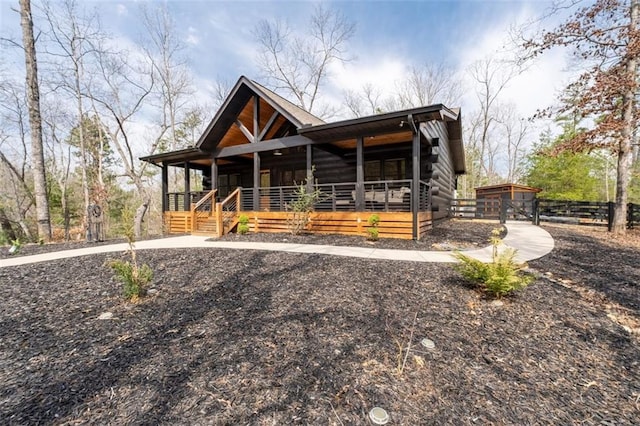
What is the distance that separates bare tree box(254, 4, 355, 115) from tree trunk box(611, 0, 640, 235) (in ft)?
59.9

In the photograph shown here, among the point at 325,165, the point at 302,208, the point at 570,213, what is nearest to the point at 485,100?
the point at 570,213

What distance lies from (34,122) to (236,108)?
7.07 m

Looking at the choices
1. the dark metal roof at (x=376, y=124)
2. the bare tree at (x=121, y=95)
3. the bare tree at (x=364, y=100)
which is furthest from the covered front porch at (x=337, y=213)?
the bare tree at (x=364, y=100)

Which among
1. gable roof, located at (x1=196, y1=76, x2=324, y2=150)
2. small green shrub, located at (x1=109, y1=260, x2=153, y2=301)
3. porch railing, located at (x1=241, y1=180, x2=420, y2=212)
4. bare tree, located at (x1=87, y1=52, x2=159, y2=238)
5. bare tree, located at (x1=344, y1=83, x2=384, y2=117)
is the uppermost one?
bare tree, located at (x1=344, y1=83, x2=384, y2=117)

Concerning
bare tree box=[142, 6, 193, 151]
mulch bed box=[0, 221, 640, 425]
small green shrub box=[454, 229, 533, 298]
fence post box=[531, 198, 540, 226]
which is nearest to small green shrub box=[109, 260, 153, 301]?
mulch bed box=[0, 221, 640, 425]

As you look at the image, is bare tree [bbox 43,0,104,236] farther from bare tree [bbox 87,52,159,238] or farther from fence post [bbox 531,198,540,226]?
fence post [bbox 531,198,540,226]

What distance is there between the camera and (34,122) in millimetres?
9688

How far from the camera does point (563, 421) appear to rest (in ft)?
5.60

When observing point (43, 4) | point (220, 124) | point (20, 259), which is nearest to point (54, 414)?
point (20, 259)

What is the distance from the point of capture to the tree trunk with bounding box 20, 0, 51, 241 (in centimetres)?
949

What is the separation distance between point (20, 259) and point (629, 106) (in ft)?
57.9

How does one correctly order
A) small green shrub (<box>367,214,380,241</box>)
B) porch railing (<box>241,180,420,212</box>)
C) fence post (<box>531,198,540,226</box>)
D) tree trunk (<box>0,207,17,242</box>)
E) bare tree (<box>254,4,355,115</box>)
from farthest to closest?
bare tree (<box>254,4,355,115</box>), tree trunk (<box>0,207,17,242</box>), fence post (<box>531,198,540,226</box>), porch railing (<box>241,180,420,212</box>), small green shrub (<box>367,214,380,241</box>)

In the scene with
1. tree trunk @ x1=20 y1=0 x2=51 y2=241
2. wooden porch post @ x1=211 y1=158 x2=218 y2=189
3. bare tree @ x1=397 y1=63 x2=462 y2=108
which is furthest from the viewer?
bare tree @ x1=397 y1=63 x2=462 y2=108

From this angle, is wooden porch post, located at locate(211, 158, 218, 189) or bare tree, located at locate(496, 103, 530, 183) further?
bare tree, located at locate(496, 103, 530, 183)
